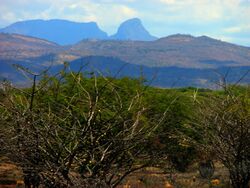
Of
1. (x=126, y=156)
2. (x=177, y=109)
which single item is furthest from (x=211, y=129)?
(x=177, y=109)

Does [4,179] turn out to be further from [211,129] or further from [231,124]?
[231,124]

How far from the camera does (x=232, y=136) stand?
11859mm

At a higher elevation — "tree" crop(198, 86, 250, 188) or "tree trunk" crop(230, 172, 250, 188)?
"tree" crop(198, 86, 250, 188)

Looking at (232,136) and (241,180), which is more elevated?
(232,136)

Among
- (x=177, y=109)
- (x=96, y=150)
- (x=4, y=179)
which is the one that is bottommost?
(x=4, y=179)

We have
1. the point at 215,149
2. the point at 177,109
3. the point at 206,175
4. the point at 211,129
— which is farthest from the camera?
the point at 177,109

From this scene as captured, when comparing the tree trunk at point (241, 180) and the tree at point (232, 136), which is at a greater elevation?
the tree at point (232, 136)

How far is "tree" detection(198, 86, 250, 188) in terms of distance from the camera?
11703mm

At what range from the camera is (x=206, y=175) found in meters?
21.5

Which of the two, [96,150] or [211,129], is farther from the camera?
[211,129]

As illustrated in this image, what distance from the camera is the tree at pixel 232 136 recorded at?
11.7 metres

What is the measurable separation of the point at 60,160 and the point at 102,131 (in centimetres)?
89

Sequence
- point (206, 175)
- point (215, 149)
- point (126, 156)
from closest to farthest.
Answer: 1. point (126, 156)
2. point (215, 149)
3. point (206, 175)

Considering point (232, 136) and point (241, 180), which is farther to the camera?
point (241, 180)
